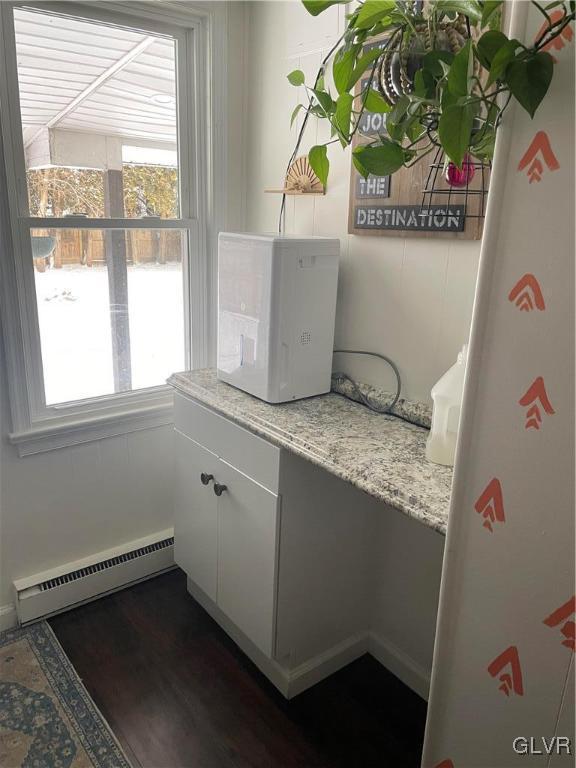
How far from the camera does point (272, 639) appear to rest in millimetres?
1676

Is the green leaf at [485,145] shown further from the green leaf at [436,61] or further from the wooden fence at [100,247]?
the wooden fence at [100,247]

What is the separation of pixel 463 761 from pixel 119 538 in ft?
5.30

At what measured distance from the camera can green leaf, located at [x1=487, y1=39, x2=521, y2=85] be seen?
0.74 meters

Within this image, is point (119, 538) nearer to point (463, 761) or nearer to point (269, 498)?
point (269, 498)

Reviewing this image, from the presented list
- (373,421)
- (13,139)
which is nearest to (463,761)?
(373,421)

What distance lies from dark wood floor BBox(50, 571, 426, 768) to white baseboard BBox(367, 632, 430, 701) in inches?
1.2

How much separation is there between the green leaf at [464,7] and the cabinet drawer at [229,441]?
1044 millimetres

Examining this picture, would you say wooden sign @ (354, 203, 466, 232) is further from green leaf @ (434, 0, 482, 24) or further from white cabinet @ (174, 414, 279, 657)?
white cabinet @ (174, 414, 279, 657)

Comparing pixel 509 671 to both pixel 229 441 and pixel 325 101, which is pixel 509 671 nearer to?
pixel 229 441

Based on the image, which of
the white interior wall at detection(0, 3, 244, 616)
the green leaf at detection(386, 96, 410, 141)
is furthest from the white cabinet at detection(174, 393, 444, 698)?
the green leaf at detection(386, 96, 410, 141)

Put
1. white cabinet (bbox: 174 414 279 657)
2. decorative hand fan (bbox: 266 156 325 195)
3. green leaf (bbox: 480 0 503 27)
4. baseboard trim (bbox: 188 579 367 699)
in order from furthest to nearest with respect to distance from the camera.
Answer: decorative hand fan (bbox: 266 156 325 195)
baseboard trim (bbox: 188 579 367 699)
white cabinet (bbox: 174 414 279 657)
green leaf (bbox: 480 0 503 27)

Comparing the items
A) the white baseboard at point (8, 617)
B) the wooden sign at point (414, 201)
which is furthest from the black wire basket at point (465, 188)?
the white baseboard at point (8, 617)

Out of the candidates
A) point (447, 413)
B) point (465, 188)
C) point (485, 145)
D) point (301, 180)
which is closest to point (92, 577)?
point (447, 413)

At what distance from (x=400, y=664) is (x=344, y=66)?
176cm
